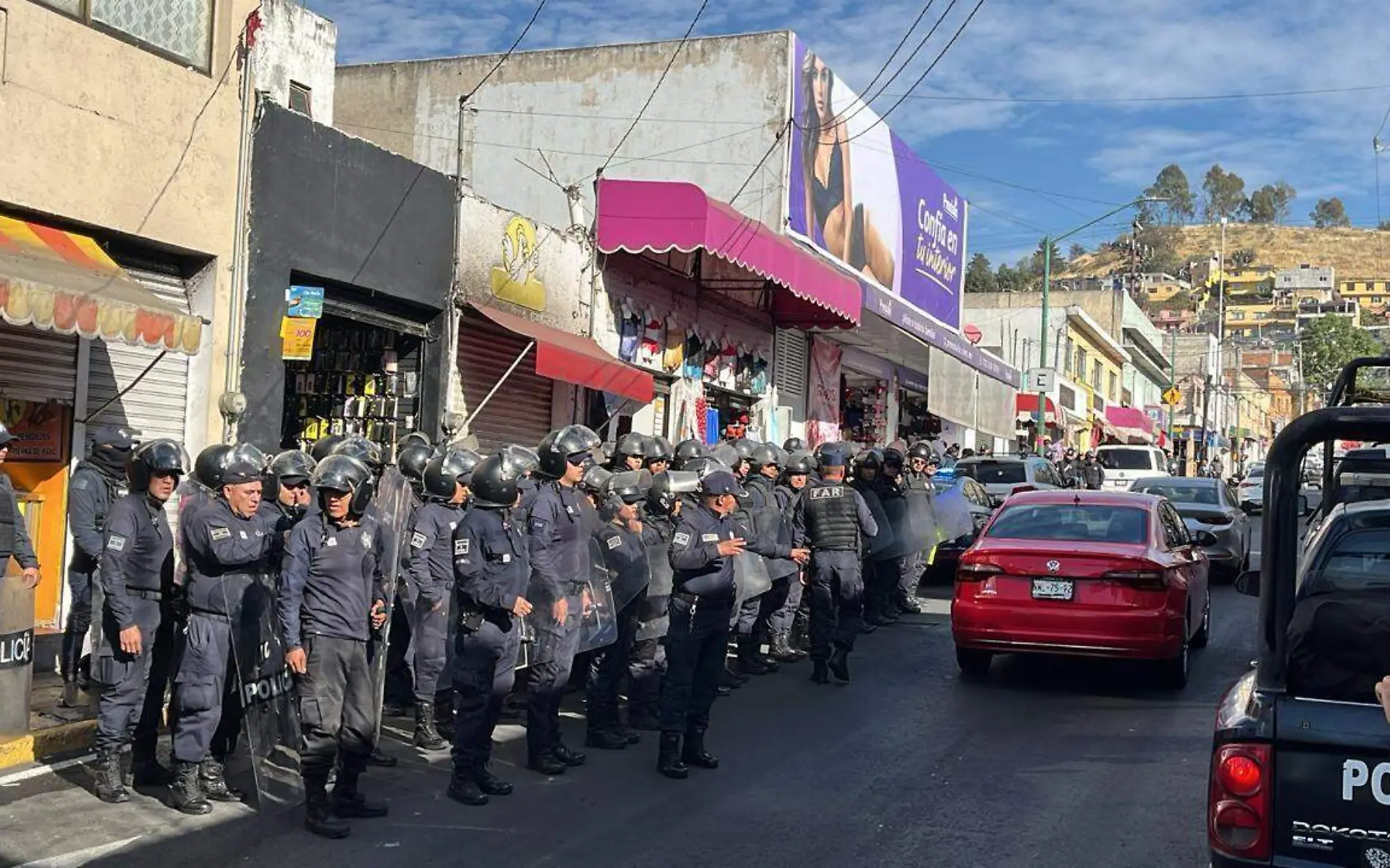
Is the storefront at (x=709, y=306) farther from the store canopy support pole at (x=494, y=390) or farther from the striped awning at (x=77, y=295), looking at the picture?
the striped awning at (x=77, y=295)

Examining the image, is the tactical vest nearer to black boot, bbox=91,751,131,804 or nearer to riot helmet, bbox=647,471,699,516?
riot helmet, bbox=647,471,699,516

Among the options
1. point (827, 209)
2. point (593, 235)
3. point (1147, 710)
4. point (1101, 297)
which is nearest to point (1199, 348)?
point (1101, 297)

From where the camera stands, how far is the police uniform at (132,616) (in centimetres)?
691

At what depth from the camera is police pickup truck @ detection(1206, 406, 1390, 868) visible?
12.4 ft

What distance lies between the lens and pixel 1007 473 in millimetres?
20828

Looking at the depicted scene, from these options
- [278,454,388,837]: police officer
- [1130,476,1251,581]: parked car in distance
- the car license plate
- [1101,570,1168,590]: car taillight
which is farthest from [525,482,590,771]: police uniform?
[1130,476,1251,581]: parked car in distance

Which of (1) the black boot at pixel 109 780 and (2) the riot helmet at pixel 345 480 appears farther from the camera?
(1) the black boot at pixel 109 780

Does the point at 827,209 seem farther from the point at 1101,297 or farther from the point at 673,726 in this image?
the point at 1101,297

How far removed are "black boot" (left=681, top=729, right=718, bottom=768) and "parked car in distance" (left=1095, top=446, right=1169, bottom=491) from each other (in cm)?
2566

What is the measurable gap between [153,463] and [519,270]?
8668 mm

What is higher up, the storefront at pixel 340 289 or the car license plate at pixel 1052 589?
the storefront at pixel 340 289

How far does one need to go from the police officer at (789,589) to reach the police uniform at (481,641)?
455cm

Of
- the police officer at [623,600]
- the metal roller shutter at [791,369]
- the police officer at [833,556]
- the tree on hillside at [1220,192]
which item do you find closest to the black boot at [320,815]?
the police officer at [623,600]

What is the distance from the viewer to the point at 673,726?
759cm
